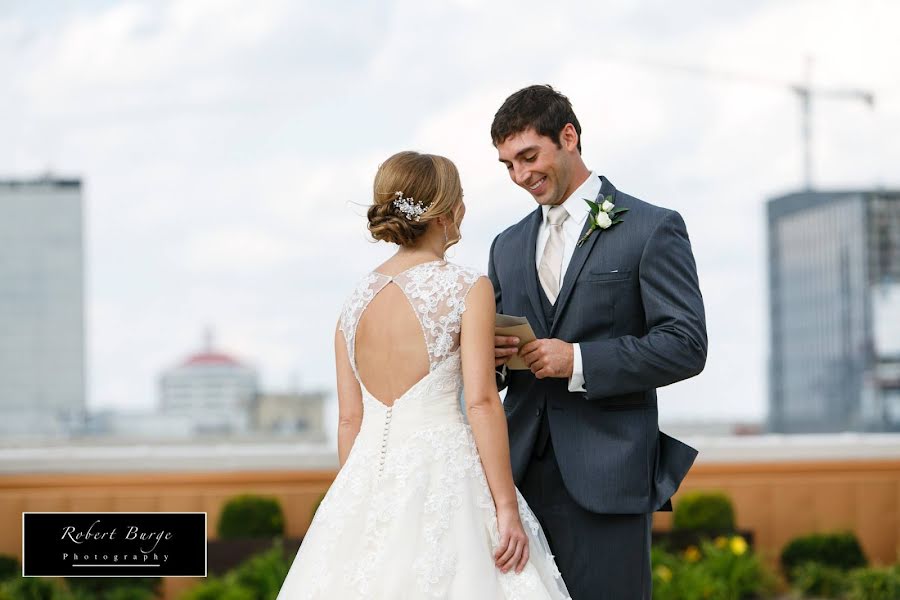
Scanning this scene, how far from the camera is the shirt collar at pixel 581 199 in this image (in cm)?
269

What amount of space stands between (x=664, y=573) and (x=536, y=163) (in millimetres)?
3737

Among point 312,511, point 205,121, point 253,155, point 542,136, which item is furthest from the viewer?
point 253,155

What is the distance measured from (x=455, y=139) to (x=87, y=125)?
30.1 m

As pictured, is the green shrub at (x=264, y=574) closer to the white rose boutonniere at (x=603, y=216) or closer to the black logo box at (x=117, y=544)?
the black logo box at (x=117, y=544)

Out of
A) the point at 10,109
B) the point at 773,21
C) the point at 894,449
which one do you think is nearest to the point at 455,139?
the point at 894,449

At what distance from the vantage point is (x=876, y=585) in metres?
5.87

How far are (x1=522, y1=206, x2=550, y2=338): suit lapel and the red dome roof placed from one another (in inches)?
3459

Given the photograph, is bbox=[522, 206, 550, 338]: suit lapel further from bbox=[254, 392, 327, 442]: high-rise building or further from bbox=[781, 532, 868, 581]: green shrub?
bbox=[254, 392, 327, 442]: high-rise building

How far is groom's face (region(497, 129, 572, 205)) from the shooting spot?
8.45 feet

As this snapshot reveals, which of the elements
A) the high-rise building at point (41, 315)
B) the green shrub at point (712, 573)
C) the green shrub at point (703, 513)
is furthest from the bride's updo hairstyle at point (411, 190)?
the high-rise building at point (41, 315)

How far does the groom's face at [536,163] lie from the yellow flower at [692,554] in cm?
396

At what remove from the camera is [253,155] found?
1953 inches

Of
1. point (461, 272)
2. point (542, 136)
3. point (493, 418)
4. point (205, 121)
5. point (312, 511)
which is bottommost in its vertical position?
point (312, 511)

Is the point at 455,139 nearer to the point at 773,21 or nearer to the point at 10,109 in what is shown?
the point at 10,109
